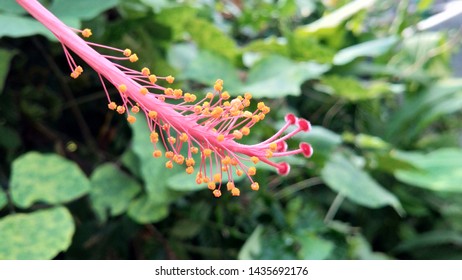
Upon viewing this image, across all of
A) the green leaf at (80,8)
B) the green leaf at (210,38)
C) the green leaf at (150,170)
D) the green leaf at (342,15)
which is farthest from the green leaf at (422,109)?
the green leaf at (80,8)

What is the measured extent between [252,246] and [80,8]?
18.4 inches

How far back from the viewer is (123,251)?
1016mm

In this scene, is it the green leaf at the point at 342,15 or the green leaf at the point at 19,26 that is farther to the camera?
the green leaf at the point at 342,15

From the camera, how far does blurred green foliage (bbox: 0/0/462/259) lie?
763 millimetres

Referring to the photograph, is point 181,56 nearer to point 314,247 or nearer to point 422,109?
point 314,247

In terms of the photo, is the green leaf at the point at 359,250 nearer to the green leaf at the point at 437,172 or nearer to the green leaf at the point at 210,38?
the green leaf at the point at 437,172

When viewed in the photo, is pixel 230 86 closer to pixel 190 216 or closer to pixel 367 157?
pixel 190 216

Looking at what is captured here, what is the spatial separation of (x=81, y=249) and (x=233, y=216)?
29cm

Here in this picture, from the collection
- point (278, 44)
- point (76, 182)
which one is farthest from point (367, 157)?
point (76, 182)

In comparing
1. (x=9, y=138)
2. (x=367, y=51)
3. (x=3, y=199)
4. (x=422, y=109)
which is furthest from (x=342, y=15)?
(x=3, y=199)

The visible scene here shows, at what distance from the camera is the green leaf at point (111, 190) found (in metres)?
0.90

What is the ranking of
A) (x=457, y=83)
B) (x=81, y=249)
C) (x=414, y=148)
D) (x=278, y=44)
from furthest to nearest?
1. (x=414, y=148)
2. (x=457, y=83)
3. (x=278, y=44)
4. (x=81, y=249)

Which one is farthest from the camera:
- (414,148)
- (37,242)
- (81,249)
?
(414,148)

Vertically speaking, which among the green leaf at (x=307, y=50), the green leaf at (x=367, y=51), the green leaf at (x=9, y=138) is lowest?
the green leaf at (x=9, y=138)
